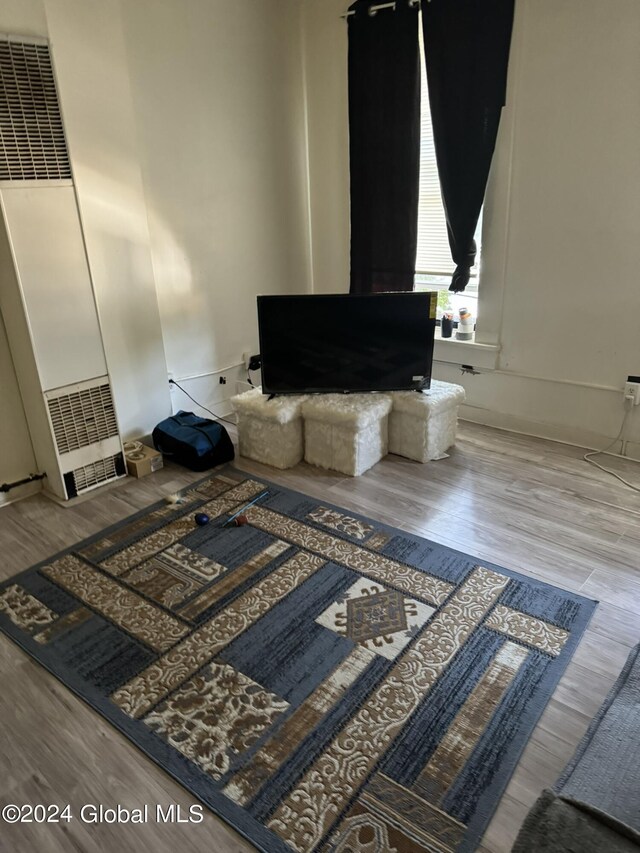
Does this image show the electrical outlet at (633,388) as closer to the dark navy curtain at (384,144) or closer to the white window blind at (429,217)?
the white window blind at (429,217)

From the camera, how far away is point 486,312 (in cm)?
358

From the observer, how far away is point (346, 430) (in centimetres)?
306

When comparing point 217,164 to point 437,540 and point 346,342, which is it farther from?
point 437,540

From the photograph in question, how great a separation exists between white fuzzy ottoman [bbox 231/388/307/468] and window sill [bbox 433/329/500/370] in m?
1.11

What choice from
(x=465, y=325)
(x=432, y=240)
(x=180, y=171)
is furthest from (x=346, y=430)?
(x=180, y=171)

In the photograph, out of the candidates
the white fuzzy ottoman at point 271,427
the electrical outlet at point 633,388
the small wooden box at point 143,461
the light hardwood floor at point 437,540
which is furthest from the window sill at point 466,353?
the small wooden box at point 143,461

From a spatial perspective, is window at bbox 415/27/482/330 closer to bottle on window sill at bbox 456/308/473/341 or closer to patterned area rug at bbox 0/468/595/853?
Result: bottle on window sill at bbox 456/308/473/341

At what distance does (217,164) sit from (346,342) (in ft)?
4.76

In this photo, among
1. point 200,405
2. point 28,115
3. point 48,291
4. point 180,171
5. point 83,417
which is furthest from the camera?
point 200,405

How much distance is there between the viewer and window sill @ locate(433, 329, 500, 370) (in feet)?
11.9

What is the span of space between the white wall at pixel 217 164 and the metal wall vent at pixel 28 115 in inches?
29.2

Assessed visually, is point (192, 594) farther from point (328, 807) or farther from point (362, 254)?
point (362, 254)

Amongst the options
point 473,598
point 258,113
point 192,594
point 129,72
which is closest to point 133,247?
point 129,72

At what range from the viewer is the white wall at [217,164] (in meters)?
3.28
